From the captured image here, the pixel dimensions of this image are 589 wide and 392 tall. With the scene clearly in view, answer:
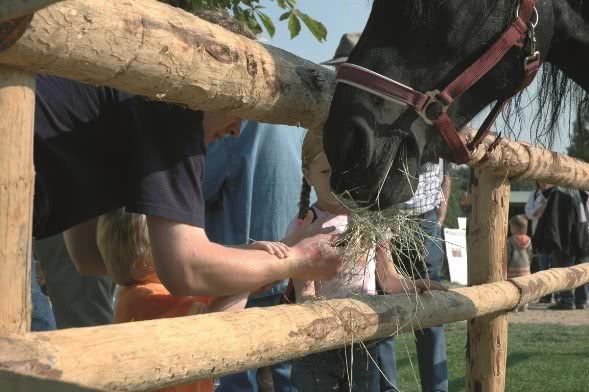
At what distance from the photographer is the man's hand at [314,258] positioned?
219 centimetres

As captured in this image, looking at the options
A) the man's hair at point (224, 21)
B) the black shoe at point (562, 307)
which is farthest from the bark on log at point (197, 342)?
the black shoe at point (562, 307)

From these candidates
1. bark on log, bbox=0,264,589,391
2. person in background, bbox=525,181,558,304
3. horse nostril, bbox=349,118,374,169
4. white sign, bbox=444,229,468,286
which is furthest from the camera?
white sign, bbox=444,229,468,286

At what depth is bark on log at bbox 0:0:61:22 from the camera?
108 centimetres

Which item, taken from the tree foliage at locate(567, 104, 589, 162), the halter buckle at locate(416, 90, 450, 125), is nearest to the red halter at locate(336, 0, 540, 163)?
the halter buckle at locate(416, 90, 450, 125)

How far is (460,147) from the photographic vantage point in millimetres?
2508

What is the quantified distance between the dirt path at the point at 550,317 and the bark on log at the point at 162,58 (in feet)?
29.2

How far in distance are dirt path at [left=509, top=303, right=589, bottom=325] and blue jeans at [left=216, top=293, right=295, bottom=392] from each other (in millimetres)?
7062

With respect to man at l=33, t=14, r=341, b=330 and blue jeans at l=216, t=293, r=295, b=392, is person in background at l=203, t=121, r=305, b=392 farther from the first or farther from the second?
man at l=33, t=14, r=341, b=330

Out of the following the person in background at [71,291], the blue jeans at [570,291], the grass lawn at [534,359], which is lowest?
the grass lawn at [534,359]

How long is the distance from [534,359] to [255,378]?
4.46 m

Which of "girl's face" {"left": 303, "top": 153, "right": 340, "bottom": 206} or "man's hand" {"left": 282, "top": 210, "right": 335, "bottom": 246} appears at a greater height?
"girl's face" {"left": 303, "top": 153, "right": 340, "bottom": 206}

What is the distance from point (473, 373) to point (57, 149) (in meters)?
1.97

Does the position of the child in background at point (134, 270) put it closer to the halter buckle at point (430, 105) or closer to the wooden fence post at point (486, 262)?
the halter buckle at point (430, 105)

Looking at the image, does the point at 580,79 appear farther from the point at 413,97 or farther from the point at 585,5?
the point at 413,97
